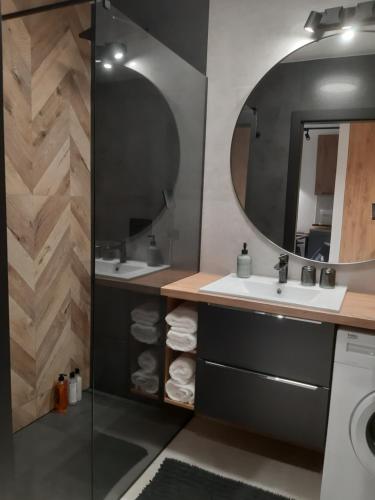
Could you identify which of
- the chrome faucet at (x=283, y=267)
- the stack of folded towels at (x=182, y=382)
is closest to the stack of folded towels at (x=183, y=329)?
the stack of folded towels at (x=182, y=382)

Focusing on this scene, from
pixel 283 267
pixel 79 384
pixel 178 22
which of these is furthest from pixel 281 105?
pixel 79 384

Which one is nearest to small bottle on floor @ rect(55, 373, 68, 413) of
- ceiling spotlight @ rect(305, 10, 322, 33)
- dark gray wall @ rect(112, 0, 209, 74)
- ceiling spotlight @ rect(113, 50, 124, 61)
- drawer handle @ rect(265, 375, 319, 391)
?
drawer handle @ rect(265, 375, 319, 391)

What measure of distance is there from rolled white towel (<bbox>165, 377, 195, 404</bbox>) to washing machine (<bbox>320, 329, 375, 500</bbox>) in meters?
0.69

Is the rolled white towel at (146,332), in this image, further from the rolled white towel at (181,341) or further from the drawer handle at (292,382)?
the drawer handle at (292,382)

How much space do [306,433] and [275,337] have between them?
45 centimetres

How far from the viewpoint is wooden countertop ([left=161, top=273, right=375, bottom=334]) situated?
5.37 feet

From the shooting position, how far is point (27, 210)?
89.9 inches

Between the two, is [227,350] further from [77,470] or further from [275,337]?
[77,470]

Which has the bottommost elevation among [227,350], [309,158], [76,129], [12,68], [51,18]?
[227,350]

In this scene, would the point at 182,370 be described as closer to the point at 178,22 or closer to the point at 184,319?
the point at 184,319

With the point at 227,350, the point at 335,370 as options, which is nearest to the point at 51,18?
the point at 227,350

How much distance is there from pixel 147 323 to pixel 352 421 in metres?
1.03

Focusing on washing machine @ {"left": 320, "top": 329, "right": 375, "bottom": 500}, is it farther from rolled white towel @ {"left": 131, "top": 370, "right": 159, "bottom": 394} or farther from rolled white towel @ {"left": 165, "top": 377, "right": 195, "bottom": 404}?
rolled white towel @ {"left": 131, "top": 370, "right": 159, "bottom": 394}

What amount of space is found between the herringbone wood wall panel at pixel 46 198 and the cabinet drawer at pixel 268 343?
1.11m
